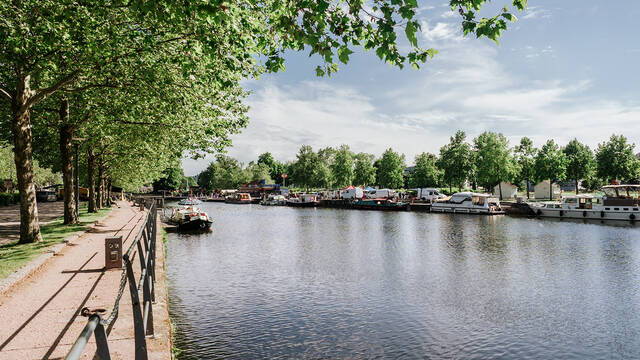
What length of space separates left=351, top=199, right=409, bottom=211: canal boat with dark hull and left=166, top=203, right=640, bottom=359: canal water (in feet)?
130

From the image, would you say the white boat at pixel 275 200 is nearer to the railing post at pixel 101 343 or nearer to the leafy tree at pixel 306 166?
the leafy tree at pixel 306 166

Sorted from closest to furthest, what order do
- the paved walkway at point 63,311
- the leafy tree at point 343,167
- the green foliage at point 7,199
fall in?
the paved walkway at point 63,311 → the green foliage at point 7,199 → the leafy tree at point 343,167

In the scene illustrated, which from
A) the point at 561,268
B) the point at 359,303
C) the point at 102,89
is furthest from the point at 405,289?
the point at 102,89

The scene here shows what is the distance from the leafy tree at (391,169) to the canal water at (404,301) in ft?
234

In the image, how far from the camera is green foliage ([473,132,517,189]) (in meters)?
69.1

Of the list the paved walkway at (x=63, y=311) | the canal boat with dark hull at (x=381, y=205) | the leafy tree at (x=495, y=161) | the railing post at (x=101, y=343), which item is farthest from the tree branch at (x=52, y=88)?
the leafy tree at (x=495, y=161)

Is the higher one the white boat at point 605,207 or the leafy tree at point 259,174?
the leafy tree at point 259,174

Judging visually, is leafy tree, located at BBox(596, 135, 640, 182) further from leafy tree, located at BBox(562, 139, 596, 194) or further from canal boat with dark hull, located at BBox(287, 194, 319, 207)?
canal boat with dark hull, located at BBox(287, 194, 319, 207)

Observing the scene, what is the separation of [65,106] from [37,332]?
60.7 feet

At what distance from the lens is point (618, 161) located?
232 feet

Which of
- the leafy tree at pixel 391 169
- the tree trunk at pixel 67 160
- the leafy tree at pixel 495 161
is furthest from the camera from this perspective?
the leafy tree at pixel 391 169

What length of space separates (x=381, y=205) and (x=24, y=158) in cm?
A: 5917

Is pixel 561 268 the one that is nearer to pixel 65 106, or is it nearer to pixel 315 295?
pixel 315 295

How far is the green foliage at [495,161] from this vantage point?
69062mm
